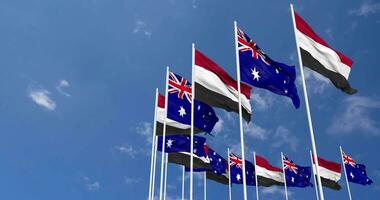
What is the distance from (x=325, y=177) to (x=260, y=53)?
22108 mm

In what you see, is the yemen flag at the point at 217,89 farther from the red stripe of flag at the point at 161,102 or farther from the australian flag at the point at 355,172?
the australian flag at the point at 355,172

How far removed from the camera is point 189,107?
70.2 feet

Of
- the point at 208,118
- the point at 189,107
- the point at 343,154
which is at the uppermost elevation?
the point at 343,154

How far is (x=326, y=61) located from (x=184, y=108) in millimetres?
8069

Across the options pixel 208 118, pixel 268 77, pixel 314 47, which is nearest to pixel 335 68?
pixel 314 47

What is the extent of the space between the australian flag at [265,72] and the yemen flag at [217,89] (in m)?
1.79

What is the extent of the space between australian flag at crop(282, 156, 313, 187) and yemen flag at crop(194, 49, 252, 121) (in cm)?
1951

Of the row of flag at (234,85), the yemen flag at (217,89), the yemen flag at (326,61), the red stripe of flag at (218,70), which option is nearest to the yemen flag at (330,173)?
the row of flag at (234,85)

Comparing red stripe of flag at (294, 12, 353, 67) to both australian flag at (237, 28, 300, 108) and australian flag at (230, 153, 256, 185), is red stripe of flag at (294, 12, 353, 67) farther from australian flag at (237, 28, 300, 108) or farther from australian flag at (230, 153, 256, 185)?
australian flag at (230, 153, 256, 185)

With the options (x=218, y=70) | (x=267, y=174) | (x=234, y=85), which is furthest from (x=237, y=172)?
(x=218, y=70)

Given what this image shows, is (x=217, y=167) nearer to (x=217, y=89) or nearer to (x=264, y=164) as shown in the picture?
(x=264, y=164)

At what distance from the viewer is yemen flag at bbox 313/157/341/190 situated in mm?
35219

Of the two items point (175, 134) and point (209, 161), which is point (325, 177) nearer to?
point (209, 161)

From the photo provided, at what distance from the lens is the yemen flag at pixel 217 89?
59.2 feet
